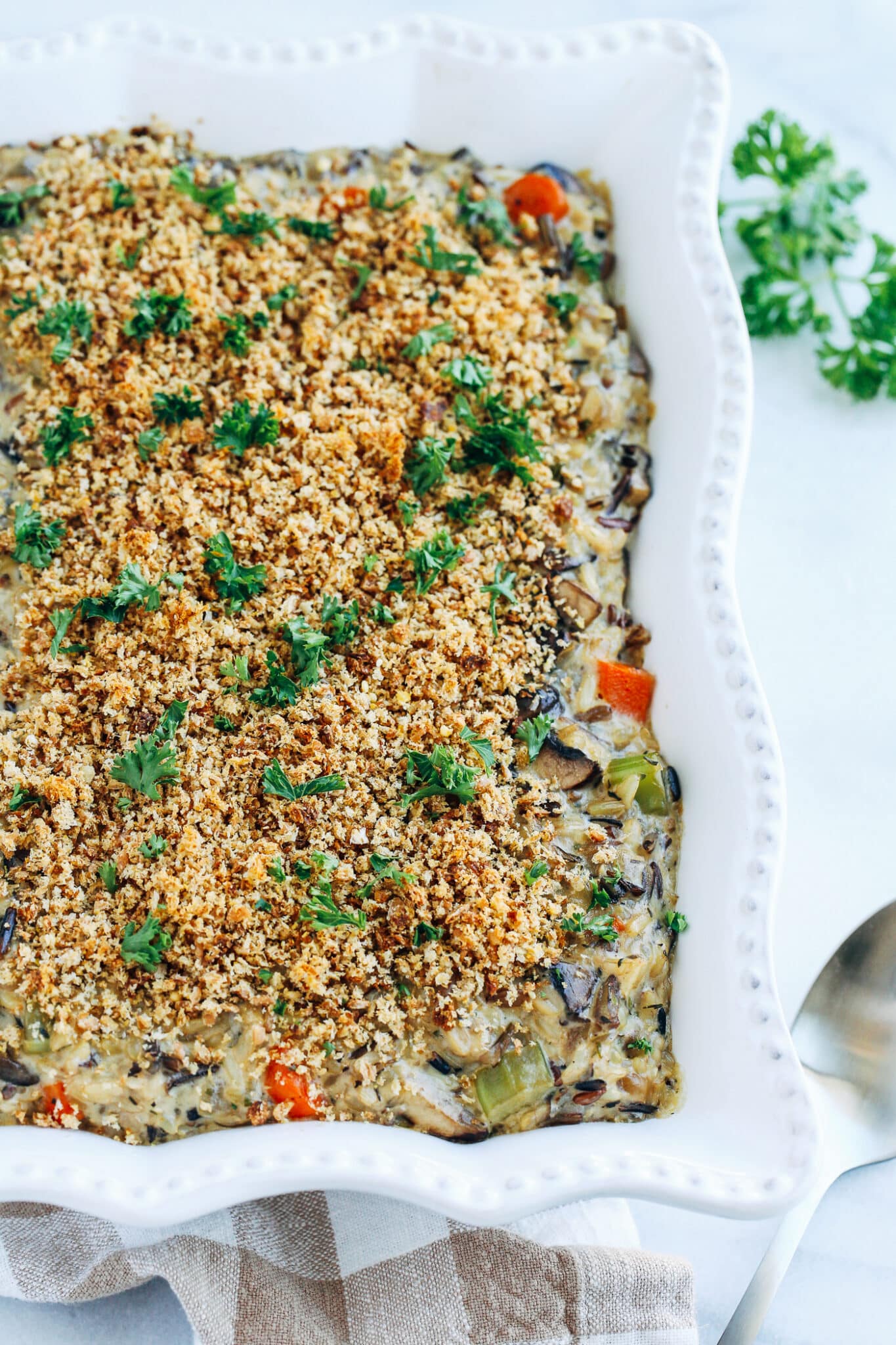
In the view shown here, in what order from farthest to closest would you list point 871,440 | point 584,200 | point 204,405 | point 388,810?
1. point 871,440
2. point 584,200
3. point 204,405
4. point 388,810

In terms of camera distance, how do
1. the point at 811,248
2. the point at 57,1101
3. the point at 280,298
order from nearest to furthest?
the point at 57,1101 → the point at 280,298 → the point at 811,248

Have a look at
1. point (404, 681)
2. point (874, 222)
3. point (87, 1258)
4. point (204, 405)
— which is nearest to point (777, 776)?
point (404, 681)

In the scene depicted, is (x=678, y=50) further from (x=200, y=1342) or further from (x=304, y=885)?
(x=200, y=1342)

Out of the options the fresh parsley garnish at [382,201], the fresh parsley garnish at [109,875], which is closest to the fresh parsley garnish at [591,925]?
the fresh parsley garnish at [109,875]

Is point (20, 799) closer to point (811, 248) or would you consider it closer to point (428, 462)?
point (428, 462)

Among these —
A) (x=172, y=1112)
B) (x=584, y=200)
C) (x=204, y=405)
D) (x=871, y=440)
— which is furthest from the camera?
(x=871, y=440)

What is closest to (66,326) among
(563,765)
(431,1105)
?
(563,765)

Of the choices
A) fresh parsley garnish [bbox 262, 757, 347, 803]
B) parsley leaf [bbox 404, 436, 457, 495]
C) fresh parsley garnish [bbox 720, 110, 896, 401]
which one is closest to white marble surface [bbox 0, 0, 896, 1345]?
fresh parsley garnish [bbox 720, 110, 896, 401]
